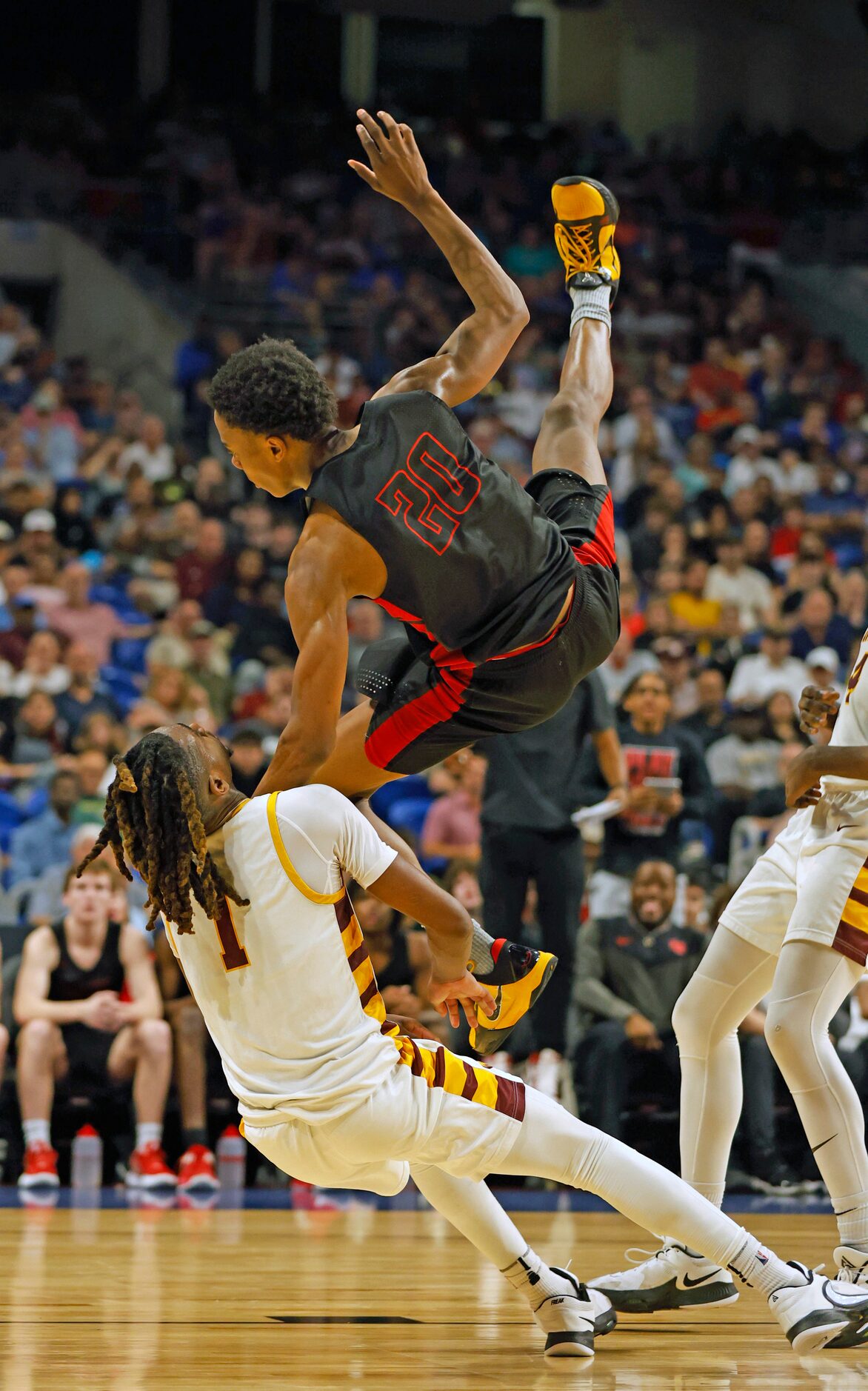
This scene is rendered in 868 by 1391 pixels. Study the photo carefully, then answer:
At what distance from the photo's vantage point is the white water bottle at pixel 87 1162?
287 inches

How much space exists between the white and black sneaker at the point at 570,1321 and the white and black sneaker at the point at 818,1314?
42 cm

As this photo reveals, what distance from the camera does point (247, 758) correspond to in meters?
8.70

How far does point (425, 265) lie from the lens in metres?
16.6

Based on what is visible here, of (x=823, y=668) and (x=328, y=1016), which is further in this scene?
(x=823, y=668)

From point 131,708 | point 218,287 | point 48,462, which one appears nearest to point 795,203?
point 218,287

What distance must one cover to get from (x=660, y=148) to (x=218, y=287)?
6.44 metres

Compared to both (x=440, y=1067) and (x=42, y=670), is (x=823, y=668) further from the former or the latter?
(x=440, y=1067)

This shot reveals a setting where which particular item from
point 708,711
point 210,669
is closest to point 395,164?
point 708,711

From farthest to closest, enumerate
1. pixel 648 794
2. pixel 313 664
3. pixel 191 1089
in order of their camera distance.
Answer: pixel 648 794 → pixel 191 1089 → pixel 313 664

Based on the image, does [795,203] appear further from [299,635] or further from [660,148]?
[299,635]

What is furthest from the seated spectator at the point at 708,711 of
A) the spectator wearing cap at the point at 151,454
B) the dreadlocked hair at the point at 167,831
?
the dreadlocked hair at the point at 167,831

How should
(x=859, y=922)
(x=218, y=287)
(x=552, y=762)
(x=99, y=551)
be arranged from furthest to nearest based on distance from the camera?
1. (x=218, y=287)
2. (x=99, y=551)
3. (x=552, y=762)
4. (x=859, y=922)

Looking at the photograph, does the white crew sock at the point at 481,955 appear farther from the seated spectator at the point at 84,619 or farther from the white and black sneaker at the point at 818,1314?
Result: the seated spectator at the point at 84,619

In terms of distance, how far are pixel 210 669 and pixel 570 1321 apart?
6897mm
